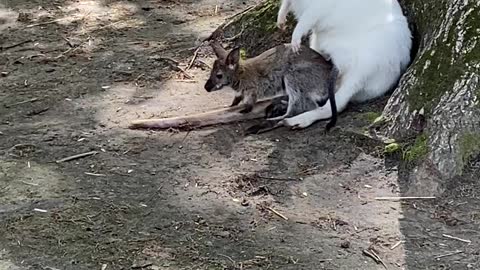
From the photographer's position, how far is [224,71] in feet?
16.5

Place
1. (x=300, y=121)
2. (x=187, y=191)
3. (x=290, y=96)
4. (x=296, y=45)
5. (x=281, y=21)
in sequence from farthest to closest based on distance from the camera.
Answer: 1. (x=281, y=21)
2. (x=296, y=45)
3. (x=290, y=96)
4. (x=300, y=121)
5. (x=187, y=191)

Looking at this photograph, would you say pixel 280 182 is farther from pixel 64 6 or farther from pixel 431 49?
pixel 64 6

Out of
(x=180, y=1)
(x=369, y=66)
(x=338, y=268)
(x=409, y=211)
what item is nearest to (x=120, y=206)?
(x=338, y=268)

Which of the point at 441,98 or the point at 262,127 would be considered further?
the point at 262,127

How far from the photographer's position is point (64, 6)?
24.0ft

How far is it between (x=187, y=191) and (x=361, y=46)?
1.46 m

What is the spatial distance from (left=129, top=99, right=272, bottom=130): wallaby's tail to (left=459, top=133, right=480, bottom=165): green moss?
1328 millimetres

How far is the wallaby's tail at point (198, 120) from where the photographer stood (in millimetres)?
4742

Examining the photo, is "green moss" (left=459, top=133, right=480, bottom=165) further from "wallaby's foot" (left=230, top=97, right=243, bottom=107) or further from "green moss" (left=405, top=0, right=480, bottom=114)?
"wallaby's foot" (left=230, top=97, right=243, bottom=107)

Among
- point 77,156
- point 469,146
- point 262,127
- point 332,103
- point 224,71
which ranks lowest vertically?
point 77,156

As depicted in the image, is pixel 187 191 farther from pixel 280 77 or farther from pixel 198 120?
pixel 280 77

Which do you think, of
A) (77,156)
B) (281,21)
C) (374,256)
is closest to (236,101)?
(281,21)

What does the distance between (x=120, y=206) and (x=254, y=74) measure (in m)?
1.50

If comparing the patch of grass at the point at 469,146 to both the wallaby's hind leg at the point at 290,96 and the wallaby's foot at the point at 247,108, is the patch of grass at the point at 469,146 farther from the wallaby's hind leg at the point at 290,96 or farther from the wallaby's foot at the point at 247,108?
the wallaby's foot at the point at 247,108
